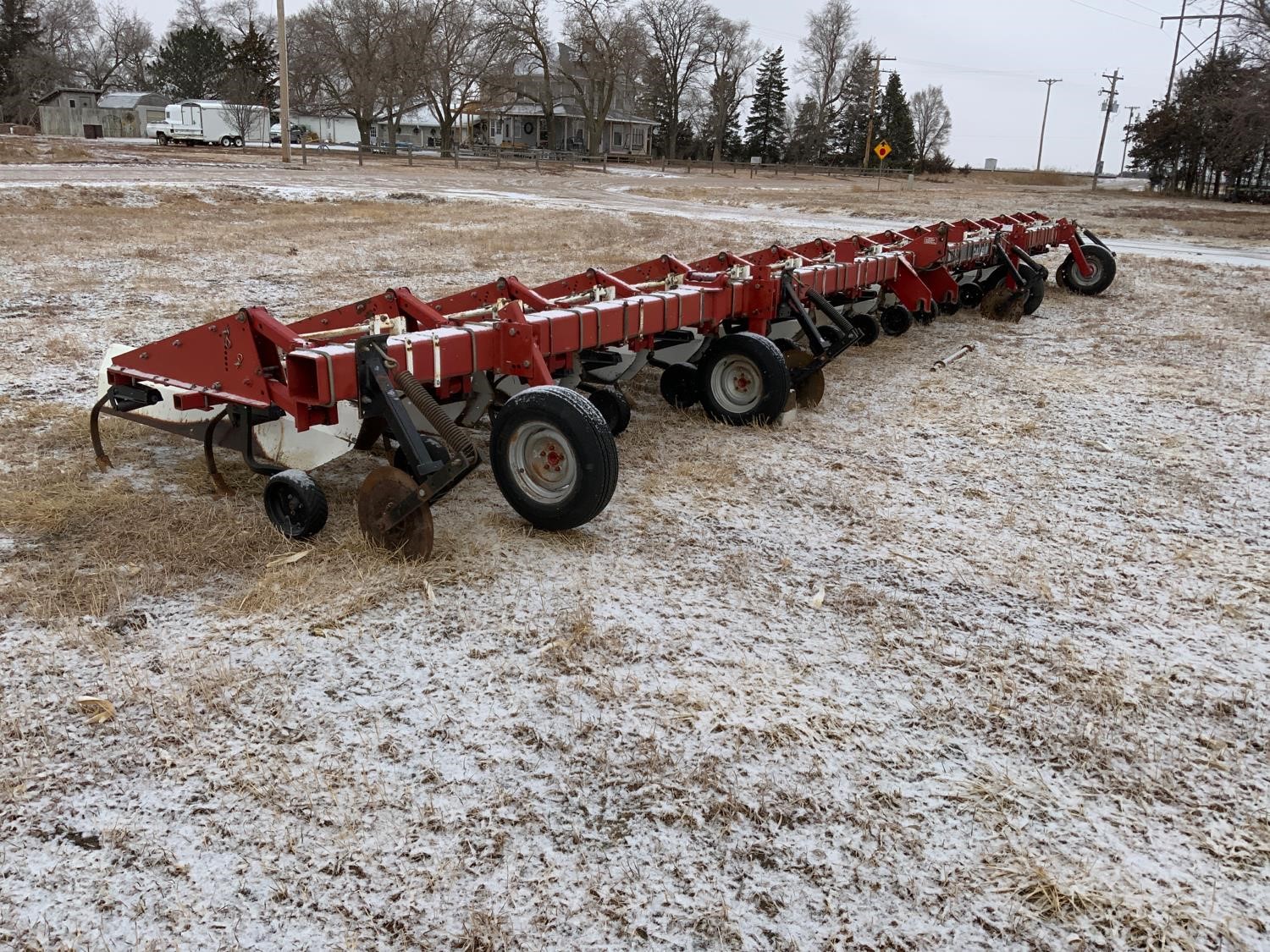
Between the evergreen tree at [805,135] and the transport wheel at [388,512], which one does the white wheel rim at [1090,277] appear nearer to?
the transport wheel at [388,512]

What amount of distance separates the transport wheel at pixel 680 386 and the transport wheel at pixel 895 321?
3781 mm

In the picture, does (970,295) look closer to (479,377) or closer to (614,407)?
(614,407)

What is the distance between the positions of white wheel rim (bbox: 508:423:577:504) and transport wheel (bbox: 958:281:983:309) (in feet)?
27.0

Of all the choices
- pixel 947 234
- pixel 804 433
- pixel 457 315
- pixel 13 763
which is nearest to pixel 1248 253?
pixel 947 234

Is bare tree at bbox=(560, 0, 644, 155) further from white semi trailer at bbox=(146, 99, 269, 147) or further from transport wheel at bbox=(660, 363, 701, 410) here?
transport wheel at bbox=(660, 363, 701, 410)

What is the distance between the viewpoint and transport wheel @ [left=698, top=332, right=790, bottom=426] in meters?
5.98

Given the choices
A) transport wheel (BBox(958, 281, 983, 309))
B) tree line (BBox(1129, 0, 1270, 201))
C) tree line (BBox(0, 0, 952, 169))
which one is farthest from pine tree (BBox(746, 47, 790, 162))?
transport wheel (BBox(958, 281, 983, 309))

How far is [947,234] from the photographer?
9.66 m

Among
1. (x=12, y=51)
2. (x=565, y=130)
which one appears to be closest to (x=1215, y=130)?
(x=565, y=130)

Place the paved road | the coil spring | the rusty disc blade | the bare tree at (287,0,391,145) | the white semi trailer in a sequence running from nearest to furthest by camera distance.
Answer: the coil spring < the rusty disc blade < the paved road < the white semi trailer < the bare tree at (287,0,391,145)

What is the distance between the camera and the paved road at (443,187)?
20.0 meters

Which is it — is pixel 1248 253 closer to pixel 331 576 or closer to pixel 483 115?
pixel 331 576

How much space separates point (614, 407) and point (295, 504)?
2.29 m

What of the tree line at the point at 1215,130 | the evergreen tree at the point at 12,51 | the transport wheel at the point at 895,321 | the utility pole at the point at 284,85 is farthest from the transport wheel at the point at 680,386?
the evergreen tree at the point at 12,51
